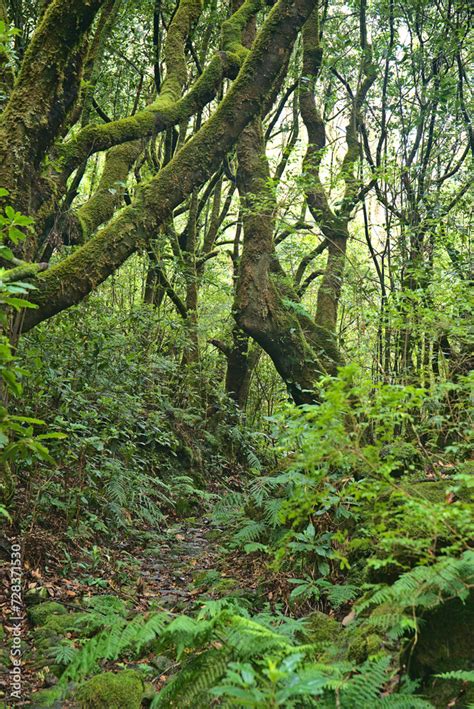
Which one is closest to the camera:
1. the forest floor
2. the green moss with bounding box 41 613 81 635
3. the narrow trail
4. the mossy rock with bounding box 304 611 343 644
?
the mossy rock with bounding box 304 611 343 644

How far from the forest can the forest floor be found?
3cm

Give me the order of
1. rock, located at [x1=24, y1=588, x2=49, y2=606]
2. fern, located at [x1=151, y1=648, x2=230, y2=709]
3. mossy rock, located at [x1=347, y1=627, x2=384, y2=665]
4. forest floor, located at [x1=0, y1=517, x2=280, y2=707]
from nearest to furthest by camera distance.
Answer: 1. fern, located at [x1=151, y1=648, x2=230, y2=709]
2. mossy rock, located at [x1=347, y1=627, x2=384, y2=665]
3. forest floor, located at [x1=0, y1=517, x2=280, y2=707]
4. rock, located at [x1=24, y1=588, x2=49, y2=606]

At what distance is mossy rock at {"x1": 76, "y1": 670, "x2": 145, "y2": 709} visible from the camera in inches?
125

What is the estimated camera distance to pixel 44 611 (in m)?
4.30

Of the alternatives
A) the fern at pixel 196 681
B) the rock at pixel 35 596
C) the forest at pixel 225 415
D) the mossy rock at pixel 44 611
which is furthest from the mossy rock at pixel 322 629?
the rock at pixel 35 596

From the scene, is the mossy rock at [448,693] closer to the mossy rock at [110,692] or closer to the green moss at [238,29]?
the mossy rock at [110,692]

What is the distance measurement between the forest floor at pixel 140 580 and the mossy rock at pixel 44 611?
4cm

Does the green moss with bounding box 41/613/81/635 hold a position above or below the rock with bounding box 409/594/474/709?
below

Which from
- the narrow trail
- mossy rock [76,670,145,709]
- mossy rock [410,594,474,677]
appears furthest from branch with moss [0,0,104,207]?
mossy rock [410,594,474,677]

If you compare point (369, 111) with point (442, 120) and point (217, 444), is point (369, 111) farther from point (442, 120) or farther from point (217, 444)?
point (217, 444)

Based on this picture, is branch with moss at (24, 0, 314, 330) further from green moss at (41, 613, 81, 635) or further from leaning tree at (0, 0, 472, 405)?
green moss at (41, 613, 81, 635)

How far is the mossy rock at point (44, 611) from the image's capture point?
4.23 metres

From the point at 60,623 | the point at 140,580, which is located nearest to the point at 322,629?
the point at 60,623

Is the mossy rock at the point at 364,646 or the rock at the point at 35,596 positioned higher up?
the mossy rock at the point at 364,646
